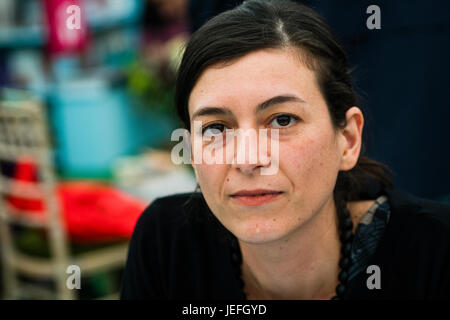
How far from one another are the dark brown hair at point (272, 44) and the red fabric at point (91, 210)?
122 centimetres

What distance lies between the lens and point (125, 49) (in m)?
5.02

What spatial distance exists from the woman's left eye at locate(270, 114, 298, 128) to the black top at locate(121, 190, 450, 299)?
370 millimetres

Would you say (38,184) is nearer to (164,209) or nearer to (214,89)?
(164,209)

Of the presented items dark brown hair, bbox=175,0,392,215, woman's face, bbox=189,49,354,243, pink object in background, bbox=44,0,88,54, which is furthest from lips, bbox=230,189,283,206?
pink object in background, bbox=44,0,88,54

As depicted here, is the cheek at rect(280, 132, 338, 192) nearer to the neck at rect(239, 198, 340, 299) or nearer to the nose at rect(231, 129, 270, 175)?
the nose at rect(231, 129, 270, 175)

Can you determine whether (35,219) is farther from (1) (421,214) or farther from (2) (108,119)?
(2) (108,119)

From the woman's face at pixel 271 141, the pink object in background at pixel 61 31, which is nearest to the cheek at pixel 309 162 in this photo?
the woman's face at pixel 271 141

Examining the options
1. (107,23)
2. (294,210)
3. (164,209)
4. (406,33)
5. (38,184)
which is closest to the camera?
(294,210)

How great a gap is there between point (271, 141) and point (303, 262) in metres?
0.36

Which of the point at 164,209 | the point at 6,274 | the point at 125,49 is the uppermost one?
the point at 125,49

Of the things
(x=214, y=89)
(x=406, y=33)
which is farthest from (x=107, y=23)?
(x=214, y=89)

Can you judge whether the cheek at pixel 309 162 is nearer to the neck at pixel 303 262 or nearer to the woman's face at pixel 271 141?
the woman's face at pixel 271 141

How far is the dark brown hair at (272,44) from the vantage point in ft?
3.45

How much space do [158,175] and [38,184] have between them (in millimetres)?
629
